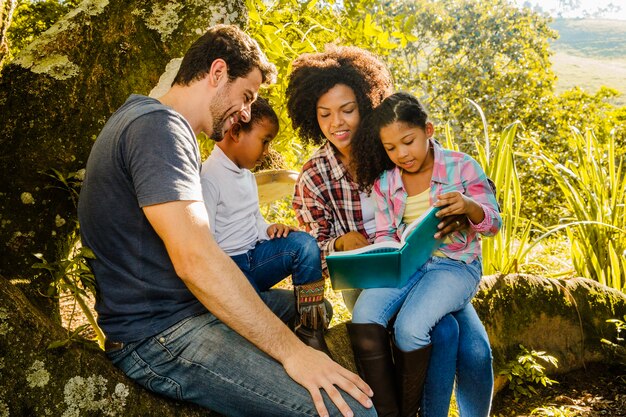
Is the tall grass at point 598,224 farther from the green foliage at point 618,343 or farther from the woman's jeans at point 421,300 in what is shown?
the woman's jeans at point 421,300

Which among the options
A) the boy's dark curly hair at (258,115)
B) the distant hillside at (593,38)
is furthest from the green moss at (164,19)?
the distant hillside at (593,38)

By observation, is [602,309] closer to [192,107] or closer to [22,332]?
[192,107]

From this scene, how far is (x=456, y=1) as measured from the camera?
14.2 m

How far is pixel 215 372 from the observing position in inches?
68.7

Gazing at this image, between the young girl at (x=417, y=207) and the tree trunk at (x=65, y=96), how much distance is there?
0.95 metres

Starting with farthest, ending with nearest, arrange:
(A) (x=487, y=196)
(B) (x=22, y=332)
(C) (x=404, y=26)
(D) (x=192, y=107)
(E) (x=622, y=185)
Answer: (E) (x=622, y=185) → (C) (x=404, y=26) → (A) (x=487, y=196) → (D) (x=192, y=107) → (B) (x=22, y=332)

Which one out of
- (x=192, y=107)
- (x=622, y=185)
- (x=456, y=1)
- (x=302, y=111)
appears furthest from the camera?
(x=456, y=1)

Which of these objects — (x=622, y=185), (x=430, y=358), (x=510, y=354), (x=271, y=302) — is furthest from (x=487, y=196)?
(x=622, y=185)

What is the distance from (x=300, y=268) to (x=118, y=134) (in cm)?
91

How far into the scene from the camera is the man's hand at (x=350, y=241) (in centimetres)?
261

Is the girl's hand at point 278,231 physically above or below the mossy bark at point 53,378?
above

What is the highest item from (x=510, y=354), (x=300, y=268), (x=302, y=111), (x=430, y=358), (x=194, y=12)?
(x=194, y=12)

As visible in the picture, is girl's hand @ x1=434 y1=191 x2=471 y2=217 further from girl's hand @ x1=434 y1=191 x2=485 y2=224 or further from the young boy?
the young boy

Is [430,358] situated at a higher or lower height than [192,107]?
lower
